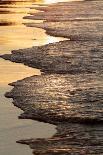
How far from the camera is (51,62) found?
14117 millimetres

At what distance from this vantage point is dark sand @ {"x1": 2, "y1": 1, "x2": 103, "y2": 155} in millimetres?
6922

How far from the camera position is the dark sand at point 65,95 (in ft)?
22.7

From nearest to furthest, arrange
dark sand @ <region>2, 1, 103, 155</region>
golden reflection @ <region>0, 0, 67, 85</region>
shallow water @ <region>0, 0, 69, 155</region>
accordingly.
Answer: shallow water @ <region>0, 0, 69, 155</region> → dark sand @ <region>2, 1, 103, 155</region> → golden reflection @ <region>0, 0, 67, 85</region>

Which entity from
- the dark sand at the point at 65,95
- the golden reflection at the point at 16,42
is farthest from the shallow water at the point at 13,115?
the dark sand at the point at 65,95

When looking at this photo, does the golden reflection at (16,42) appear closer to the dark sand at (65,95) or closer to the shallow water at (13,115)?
Answer: the shallow water at (13,115)

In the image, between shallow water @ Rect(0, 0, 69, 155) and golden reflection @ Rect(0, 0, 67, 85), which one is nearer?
shallow water @ Rect(0, 0, 69, 155)

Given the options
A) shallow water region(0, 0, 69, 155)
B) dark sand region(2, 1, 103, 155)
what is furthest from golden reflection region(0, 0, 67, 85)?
dark sand region(2, 1, 103, 155)

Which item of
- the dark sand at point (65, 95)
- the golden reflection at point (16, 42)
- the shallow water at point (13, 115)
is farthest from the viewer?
the golden reflection at point (16, 42)

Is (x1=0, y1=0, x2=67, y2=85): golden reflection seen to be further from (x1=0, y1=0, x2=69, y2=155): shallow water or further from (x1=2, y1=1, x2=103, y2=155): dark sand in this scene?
(x1=2, y1=1, x2=103, y2=155): dark sand

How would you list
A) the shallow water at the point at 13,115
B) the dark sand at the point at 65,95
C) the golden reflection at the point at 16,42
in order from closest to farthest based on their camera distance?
the shallow water at the point at 13,115, the dark sand at the point at 65,95, the golden reflection at the point at 16,42

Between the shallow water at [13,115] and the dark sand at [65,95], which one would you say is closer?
the shallow water at [13,115]

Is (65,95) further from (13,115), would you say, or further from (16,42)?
(16,42)

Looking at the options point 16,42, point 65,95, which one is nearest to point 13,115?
point 65,95

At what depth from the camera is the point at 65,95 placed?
9789 millimetres
